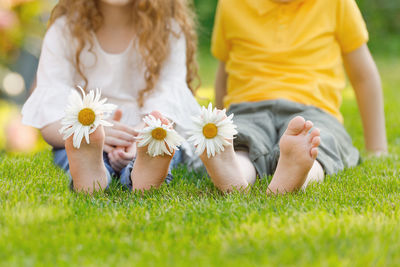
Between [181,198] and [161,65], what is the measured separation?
838 millimetres

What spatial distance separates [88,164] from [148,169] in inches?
7.5

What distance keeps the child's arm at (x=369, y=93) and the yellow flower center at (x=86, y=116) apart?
137 centimetres

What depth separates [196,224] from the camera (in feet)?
4.28

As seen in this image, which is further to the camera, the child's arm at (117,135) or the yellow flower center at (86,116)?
the child's arm at (117,135)

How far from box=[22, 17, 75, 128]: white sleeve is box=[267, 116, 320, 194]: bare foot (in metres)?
0.92

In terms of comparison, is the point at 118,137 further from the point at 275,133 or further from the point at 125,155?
the point at 275,133

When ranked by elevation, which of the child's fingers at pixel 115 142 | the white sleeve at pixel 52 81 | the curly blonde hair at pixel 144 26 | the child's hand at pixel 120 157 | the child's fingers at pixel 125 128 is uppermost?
the curly blonde hair at pixel 144 26

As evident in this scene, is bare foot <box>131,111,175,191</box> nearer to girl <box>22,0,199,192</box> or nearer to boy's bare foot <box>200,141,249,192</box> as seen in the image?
boy's bare foot <box>200,141,249,192</box>

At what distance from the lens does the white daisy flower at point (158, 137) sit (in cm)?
152

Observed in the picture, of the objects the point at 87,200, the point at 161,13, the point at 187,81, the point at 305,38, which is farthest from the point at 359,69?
the point at 87,200

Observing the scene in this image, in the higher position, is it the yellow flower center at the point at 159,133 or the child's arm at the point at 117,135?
the yellow flower center at the point at 159,133

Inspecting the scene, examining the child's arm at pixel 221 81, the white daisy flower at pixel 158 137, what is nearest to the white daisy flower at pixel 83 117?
the white daisy flower at pixel 158 137

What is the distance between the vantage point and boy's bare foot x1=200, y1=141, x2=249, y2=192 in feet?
5.14

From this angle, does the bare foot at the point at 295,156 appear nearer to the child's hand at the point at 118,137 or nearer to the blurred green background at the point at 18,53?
the child's hand at the point at 118,137
